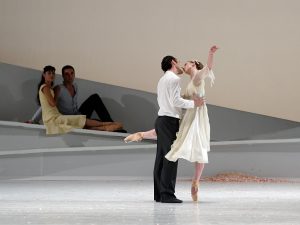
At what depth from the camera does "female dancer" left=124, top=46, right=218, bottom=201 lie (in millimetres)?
6957

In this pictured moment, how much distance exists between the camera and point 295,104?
436 inches

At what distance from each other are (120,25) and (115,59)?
17.3 inches

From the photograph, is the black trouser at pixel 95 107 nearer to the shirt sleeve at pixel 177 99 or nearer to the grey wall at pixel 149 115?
the grey wall at pixel 149 115

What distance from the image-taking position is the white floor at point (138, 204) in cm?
567

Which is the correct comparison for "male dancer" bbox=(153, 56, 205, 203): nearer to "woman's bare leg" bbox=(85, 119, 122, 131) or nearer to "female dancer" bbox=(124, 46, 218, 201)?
"female dancer" bbox=(124, 46, 218, 201)

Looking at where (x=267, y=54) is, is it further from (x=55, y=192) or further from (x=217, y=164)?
(x=55, y=192)

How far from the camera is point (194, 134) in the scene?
23.2 ft

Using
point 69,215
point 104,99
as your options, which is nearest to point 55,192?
point 69,215

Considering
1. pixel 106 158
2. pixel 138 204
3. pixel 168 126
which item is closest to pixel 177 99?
pixel 168 126

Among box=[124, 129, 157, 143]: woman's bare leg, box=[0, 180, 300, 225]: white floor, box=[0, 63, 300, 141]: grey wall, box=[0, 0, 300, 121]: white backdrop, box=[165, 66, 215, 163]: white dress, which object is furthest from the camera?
box=[0, 63, 300, 141]: grey wall

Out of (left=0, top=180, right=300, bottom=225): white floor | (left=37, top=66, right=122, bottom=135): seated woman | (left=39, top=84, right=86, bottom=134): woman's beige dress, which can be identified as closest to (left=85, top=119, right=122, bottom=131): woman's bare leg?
(left=37, top=66, right=122, bottom=135): seated woman

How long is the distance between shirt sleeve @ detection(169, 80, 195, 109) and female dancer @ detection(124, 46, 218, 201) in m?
0.16

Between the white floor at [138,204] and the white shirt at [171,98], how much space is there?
730mm

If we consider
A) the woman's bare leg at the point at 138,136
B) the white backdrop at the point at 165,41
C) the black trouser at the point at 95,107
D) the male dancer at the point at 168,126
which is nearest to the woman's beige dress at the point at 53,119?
the black trouser at the point at 95,107
